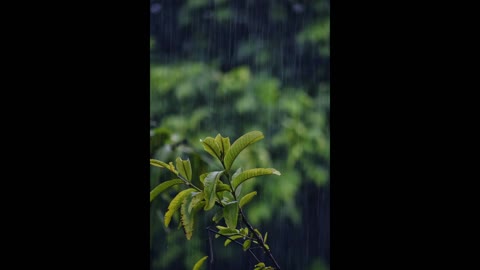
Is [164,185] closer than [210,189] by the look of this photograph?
No

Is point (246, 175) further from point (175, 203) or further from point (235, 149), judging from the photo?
point (175, 203)

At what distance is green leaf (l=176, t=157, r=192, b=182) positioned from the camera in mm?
1490

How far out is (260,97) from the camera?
1.66 metres

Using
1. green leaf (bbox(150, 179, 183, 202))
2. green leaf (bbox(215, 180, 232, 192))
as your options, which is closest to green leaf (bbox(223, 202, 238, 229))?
green leaf (bbox(215, 180, 232, 192))

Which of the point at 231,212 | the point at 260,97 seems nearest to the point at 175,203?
the point at 231,212

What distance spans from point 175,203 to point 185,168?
10 cm

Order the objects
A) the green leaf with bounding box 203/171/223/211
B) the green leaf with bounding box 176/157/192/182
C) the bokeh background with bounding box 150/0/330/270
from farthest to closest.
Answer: the bokeh background with bounding box 150/0/330/270, the green leaf with bounding box 176/157/192/182, the green leaf with bounding box 203/171/223/211

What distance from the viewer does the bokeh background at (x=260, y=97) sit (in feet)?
5.32

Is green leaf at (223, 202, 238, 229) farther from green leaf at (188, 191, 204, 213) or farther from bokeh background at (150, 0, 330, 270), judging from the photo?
bokeh background at (150, 0, 330, 270)

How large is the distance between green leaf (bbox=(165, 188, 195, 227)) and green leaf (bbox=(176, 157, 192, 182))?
0.06 metres

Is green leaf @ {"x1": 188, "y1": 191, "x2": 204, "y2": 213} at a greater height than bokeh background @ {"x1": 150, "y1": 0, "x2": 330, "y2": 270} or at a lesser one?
lesser

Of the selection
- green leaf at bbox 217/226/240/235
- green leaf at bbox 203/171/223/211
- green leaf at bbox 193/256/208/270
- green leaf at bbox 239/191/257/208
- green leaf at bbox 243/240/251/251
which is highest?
green leaf at bbox 203/171/223/211

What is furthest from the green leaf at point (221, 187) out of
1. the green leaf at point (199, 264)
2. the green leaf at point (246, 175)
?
the green leaf at point (199, 264)
